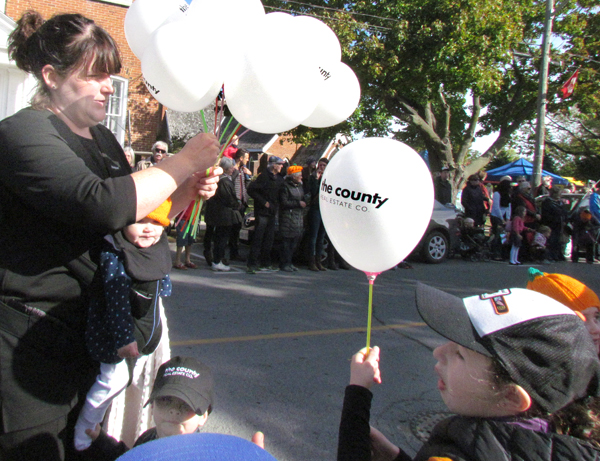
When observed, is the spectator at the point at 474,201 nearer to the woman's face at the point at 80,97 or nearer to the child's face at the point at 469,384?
the child's face at the point at 469,384

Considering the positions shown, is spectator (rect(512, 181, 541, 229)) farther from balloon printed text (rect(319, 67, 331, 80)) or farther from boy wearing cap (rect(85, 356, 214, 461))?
boy wearing cap (rect(85, 356, 214, 461))

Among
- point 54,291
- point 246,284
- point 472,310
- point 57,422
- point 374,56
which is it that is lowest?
point 246,284

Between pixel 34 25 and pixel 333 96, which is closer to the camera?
pixel 34 25

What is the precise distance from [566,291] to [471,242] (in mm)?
8638

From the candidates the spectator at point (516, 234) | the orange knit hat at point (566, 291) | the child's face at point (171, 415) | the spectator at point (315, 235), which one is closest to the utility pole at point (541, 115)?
the spectator at point (516, 234)

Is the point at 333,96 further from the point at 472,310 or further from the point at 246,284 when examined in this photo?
the point at 246,284

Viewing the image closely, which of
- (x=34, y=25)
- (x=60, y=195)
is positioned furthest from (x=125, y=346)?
(x=34, y=25)

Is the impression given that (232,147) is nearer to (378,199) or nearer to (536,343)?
(378,199)

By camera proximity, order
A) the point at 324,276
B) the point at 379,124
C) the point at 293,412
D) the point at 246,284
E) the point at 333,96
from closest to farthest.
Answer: the point at 333,96 < the point at 293,412 < the point at 246,284 < the point at 324,276 < the point at 379,124

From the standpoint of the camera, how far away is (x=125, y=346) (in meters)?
1.67

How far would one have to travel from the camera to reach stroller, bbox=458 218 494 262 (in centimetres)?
1060

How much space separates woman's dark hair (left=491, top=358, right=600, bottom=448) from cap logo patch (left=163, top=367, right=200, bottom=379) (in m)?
1.16

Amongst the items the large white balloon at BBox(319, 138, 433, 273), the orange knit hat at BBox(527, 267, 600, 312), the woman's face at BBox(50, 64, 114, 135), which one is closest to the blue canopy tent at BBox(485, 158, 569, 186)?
the orange knit hat at BBox(527, 267, 600, 312)

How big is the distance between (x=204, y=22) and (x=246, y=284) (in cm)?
533
